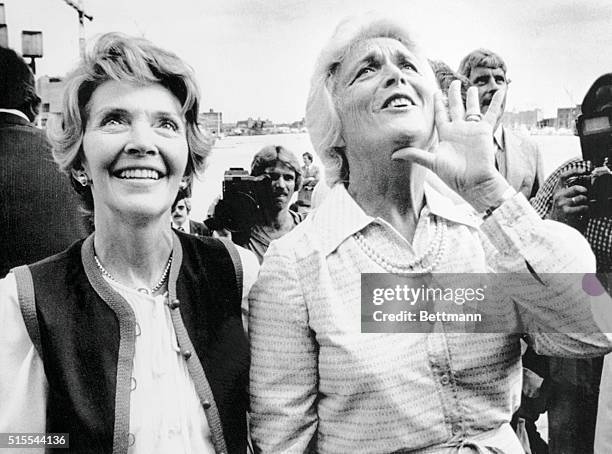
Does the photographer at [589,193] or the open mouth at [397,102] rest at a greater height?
the open mouth at [397,102]

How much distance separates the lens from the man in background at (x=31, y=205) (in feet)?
3.33

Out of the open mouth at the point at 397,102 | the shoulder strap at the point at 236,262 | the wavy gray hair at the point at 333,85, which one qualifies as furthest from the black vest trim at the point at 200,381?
the open mouth at the point at 397,102

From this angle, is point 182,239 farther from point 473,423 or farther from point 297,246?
point 473,423

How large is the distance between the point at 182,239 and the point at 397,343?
386 millimetres

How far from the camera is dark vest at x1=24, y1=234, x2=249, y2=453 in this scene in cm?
81

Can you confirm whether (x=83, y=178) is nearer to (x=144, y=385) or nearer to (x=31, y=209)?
(x=31, y=209)

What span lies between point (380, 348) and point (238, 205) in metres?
0.44

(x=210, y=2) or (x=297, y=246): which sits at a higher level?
(x=210, y=2)

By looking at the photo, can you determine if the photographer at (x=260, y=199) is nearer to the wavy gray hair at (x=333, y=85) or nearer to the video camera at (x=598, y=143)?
the wavy gray hair at (x=333, y=85)

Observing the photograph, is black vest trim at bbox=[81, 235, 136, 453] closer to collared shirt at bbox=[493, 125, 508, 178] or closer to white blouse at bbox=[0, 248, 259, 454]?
white blouse at bbox=[0, 248, 259, 454]

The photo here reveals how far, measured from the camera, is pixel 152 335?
87 cm

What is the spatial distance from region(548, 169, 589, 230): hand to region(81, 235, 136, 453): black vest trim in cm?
78

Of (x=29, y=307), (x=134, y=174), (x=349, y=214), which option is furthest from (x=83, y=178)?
(x=349, y=214)

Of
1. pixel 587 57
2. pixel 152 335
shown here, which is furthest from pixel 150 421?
pixel 587 57
